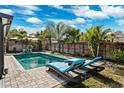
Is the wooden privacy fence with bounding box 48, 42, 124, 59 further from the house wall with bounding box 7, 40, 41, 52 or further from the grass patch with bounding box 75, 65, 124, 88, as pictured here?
the grass patch with bounding box 75, 65, 124, 88

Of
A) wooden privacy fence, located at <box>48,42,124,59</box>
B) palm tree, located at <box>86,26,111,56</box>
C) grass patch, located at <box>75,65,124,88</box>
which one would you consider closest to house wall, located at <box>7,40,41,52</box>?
wooden privacy fence, located at <box>48,42,124,59</box>

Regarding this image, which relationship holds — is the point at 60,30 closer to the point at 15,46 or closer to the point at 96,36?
the point at 15,46

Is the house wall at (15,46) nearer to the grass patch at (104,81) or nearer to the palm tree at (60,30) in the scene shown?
the palm tree at (60,30)

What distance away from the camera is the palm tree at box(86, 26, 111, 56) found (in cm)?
1377

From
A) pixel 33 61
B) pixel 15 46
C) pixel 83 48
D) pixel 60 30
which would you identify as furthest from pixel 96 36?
pixel 15 46

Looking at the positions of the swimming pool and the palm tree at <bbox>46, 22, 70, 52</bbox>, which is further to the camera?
the palm tree at <bbox>46, 22, 70, 52</bbox>

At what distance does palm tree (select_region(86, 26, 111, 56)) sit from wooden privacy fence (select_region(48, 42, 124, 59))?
0.70 meters

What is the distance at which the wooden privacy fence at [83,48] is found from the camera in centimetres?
1393

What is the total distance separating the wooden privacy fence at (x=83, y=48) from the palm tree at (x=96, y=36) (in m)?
0.70

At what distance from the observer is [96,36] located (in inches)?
550

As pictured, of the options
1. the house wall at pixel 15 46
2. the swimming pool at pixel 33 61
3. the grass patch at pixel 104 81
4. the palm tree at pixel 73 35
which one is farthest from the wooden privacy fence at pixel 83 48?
the grass patch at pixel 104 81

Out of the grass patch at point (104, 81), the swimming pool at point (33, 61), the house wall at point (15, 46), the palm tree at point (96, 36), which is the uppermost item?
the palm tree at point (96, 36)

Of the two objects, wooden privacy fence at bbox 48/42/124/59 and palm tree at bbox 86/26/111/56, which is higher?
palm tree at bbox 86/26/111/56
